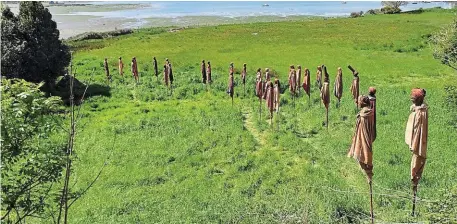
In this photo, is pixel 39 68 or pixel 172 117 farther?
pixel 39 68

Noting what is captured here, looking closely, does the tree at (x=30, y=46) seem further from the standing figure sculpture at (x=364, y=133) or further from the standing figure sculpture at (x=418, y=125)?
the standing figure sculpture at (x=418, y=125)

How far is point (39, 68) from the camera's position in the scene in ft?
78.6

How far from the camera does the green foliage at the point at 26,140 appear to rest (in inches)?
255

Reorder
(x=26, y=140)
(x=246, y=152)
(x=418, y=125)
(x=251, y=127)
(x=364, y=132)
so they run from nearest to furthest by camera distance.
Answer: (x=26, y=140), (x=418, y=125), (x=364, y=132), (x=246, y=152), (x=251, y=127)

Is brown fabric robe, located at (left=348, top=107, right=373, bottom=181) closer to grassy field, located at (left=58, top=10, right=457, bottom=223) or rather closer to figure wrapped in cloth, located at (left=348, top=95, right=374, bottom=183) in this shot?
figure wrapped in cloth, located at (left=348, top=95, right=374, bottom=183)

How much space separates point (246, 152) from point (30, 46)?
48.7 ft

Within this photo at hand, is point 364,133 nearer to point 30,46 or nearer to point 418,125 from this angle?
point 418,125

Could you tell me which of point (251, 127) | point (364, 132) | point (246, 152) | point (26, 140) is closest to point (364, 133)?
point (364, 132)

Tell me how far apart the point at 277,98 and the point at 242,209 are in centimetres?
793

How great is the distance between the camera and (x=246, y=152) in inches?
619

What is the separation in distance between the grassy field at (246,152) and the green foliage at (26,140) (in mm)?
4247

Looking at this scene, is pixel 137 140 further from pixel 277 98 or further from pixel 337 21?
pixel 337 21

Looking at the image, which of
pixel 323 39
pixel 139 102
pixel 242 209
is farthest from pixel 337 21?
pixel 242 209

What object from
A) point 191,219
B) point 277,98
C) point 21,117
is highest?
point 21,117
